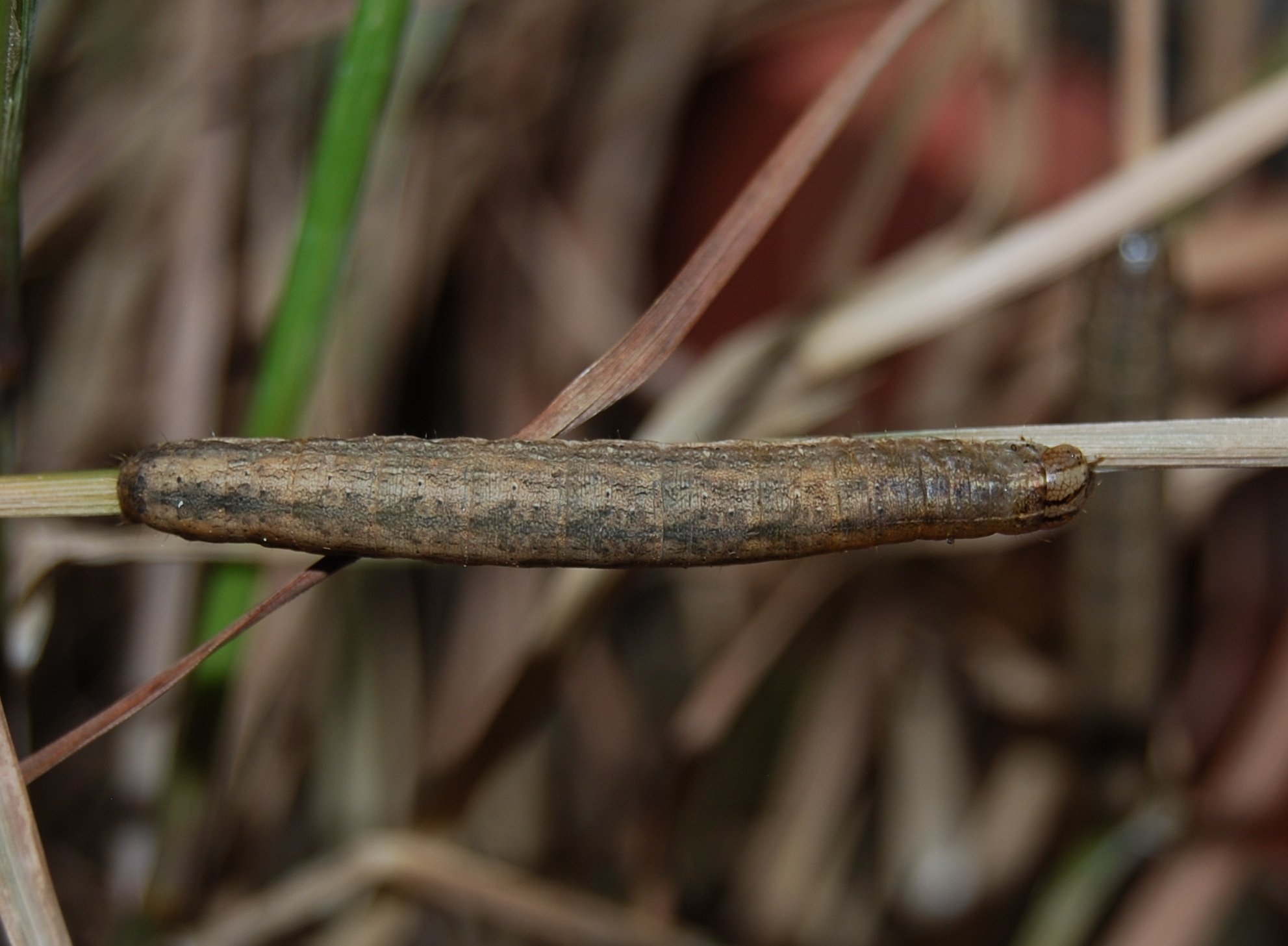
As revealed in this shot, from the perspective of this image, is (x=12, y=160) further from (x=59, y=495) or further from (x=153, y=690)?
(x=153, y=690)

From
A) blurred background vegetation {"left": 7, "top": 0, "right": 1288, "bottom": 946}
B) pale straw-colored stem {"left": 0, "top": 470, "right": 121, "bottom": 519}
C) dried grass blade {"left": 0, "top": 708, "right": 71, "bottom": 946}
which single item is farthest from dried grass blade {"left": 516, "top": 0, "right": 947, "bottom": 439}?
dried grass blade {"left": 0, "top": 708, "right": 71, "bottom": 946}

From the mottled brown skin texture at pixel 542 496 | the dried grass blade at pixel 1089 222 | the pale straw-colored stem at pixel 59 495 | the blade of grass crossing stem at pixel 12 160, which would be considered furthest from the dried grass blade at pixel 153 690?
the dried grass blade at pixel 1089 222

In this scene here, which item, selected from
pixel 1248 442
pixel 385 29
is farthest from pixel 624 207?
pixel 1248 442

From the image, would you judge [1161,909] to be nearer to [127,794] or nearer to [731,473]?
[731,473]

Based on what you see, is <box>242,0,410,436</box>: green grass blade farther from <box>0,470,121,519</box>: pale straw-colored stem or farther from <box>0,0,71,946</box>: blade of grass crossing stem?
<box>0,0,71,946</box>: blade of grass crossing stem

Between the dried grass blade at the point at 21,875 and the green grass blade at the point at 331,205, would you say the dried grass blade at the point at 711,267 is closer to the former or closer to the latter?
the green grass blade at the point at 331,205

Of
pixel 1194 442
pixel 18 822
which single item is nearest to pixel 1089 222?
pixel 1194 442
